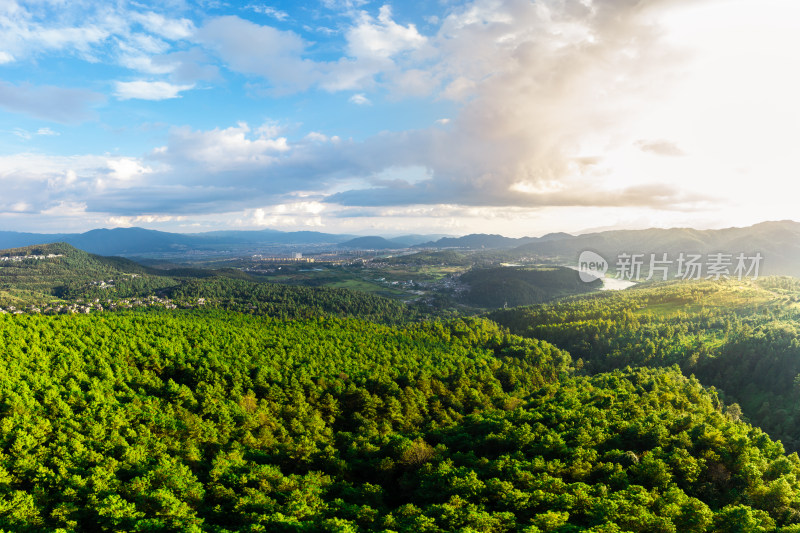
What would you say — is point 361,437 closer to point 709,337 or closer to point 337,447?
point 337,447

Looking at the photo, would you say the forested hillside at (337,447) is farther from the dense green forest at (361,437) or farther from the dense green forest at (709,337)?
the dense green forest at (709,337)

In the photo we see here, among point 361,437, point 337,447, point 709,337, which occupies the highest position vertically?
point 709,337

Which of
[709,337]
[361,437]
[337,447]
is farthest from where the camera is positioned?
[709,337]

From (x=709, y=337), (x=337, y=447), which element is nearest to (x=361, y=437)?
(x=337, y=447)

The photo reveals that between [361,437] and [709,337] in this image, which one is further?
[709,337]

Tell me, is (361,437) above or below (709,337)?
below

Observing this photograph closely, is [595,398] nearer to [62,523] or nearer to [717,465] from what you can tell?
[717,465]

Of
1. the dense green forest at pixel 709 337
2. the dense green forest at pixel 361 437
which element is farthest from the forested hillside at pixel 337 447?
the dense green forest at pixel 709 337

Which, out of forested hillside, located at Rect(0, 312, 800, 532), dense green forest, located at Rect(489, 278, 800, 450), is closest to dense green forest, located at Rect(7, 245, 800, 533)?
forested hillside, located at Rect(0, 312, 800, 532)

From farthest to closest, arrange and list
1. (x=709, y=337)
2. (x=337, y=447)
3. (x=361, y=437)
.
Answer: (x=709, y=337), (x=337, y=447), (x=361, y=437)
